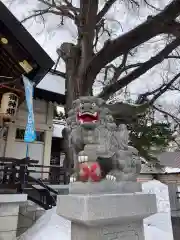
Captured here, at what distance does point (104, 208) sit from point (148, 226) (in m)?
2.75

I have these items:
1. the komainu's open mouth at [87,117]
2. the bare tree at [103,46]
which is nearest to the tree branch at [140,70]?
the bare tree at [103,46]

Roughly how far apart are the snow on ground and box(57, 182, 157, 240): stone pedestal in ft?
5.71

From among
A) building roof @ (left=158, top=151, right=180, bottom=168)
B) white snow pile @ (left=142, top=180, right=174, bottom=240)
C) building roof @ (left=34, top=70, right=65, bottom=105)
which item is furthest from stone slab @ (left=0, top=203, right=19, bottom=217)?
building roof @ (left=34, top=70, right=65, bottom=105)

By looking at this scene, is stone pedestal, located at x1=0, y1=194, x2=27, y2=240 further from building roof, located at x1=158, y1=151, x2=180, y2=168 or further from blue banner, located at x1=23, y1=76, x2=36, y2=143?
building roof, located at x1=158, y1=151, x2=180, y2=168

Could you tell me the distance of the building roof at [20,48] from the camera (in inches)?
232

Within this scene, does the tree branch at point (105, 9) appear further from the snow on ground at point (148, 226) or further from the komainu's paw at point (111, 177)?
the komainu's paw at point (111, 177)

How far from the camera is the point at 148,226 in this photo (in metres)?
4.26

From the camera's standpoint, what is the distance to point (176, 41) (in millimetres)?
6438

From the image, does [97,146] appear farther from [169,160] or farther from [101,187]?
[169,160]

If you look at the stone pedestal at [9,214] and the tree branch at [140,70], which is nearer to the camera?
the stone pedestal at [9,214]

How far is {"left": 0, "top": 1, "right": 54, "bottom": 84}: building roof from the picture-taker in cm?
590

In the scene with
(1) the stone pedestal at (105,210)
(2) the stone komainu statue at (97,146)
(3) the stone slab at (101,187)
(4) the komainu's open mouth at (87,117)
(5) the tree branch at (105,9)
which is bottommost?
(1) the stone pedestal at (105,210)

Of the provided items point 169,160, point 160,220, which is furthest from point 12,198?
point 169,160

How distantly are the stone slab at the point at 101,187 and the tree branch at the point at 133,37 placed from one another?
391 cm
